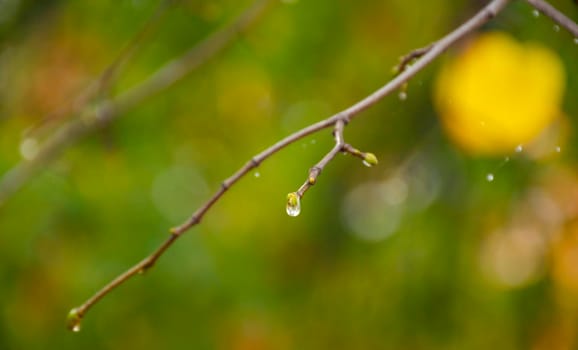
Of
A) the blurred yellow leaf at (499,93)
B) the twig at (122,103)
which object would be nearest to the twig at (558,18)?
the blurred yellow leaf at (499,93)

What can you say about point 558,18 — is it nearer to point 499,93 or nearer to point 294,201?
point 294,201

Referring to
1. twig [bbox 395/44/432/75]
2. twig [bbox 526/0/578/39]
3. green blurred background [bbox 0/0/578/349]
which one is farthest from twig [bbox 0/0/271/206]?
twig [bbox 526/0/578/39]

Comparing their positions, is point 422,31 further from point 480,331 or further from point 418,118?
point 480,331

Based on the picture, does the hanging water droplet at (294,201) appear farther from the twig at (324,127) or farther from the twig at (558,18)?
the twig at (558,18)

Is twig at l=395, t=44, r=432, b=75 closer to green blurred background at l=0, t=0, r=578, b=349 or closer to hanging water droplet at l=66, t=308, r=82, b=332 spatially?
hanging water droplet at l=66, t=308, r=82, b=332

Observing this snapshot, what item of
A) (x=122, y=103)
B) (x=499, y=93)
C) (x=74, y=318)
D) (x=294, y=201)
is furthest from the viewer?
(x=122, y=103)

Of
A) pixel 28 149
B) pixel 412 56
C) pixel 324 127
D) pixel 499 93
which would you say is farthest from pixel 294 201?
pixel 28 149

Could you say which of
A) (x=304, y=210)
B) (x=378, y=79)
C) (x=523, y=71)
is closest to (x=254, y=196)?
(x=304, y=210)

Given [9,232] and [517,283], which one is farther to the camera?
[9,232]
